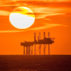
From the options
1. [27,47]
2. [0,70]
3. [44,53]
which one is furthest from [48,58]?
[0,70]

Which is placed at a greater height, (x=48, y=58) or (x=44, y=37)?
(x=44, y=37)

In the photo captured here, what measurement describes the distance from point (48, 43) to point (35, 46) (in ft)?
9.80

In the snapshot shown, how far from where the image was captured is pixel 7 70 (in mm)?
23453

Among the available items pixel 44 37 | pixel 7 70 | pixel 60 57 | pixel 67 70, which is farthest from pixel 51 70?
pixel 60 57

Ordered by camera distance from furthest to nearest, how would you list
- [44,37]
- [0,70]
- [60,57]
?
[60,57] < [44,37] < [0,70]

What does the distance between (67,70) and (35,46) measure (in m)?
14.9

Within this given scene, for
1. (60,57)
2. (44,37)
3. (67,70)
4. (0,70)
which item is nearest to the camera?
(67,70)

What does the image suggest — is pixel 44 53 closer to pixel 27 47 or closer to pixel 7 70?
pixel 27 47

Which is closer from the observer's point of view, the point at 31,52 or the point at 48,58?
the point at 48,58

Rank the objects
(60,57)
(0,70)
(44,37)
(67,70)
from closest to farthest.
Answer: (67,70) → (0,70) → (44,37) → (60,57)

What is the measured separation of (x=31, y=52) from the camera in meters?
38.8

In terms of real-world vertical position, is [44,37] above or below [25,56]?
above

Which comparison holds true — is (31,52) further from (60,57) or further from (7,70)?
(7,70)

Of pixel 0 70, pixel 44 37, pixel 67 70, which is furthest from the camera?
pixel 44 37
